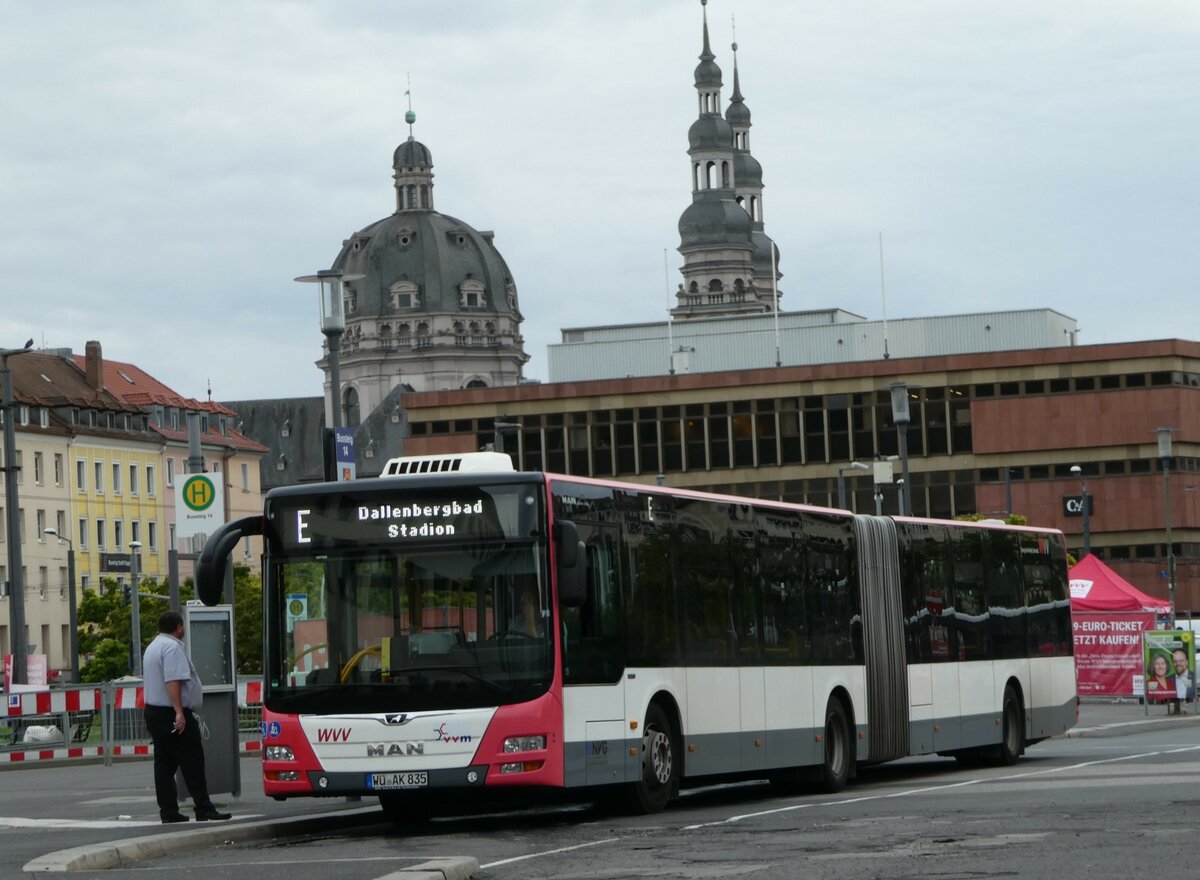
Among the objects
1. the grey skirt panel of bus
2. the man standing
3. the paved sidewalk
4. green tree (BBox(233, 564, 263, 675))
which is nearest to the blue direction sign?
the grey skirt panel of bus

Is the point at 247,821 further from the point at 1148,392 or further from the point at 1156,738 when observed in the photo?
the point at 1148,392

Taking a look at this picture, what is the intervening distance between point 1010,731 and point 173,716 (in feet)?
39.2

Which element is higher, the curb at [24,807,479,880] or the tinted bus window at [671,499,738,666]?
the tinted bus window at [671,499,738,666]

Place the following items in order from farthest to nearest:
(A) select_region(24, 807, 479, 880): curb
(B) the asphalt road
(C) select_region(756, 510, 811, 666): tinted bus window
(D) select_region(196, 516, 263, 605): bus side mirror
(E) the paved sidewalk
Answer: (E) the paved sidewalk
(C) select_region(756, 510, 811, 666): tinted bus window
(D) select_region(196, 516, 263, 605): bus side mirror
(B) the asphalt road
(A) select_region(24, 807, 479, 880): curb

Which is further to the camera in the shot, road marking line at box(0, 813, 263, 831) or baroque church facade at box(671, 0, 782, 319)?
baroque church facade at box(671, 0, 782, 319)

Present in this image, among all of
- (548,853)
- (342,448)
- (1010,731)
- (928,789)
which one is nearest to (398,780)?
(548,853)

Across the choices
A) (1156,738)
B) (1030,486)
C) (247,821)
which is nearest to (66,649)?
(1030,486)

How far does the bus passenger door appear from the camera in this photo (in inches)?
712

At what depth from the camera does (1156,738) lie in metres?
33.2

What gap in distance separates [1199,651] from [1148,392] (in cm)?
4534

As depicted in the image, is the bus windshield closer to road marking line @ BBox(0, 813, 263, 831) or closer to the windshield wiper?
the windshield wiper

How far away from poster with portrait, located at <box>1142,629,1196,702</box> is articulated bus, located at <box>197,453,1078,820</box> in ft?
68.5

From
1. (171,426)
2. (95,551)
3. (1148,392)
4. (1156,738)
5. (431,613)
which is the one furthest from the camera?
(171,426)

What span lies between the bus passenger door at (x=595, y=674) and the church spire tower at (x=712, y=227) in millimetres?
174052
